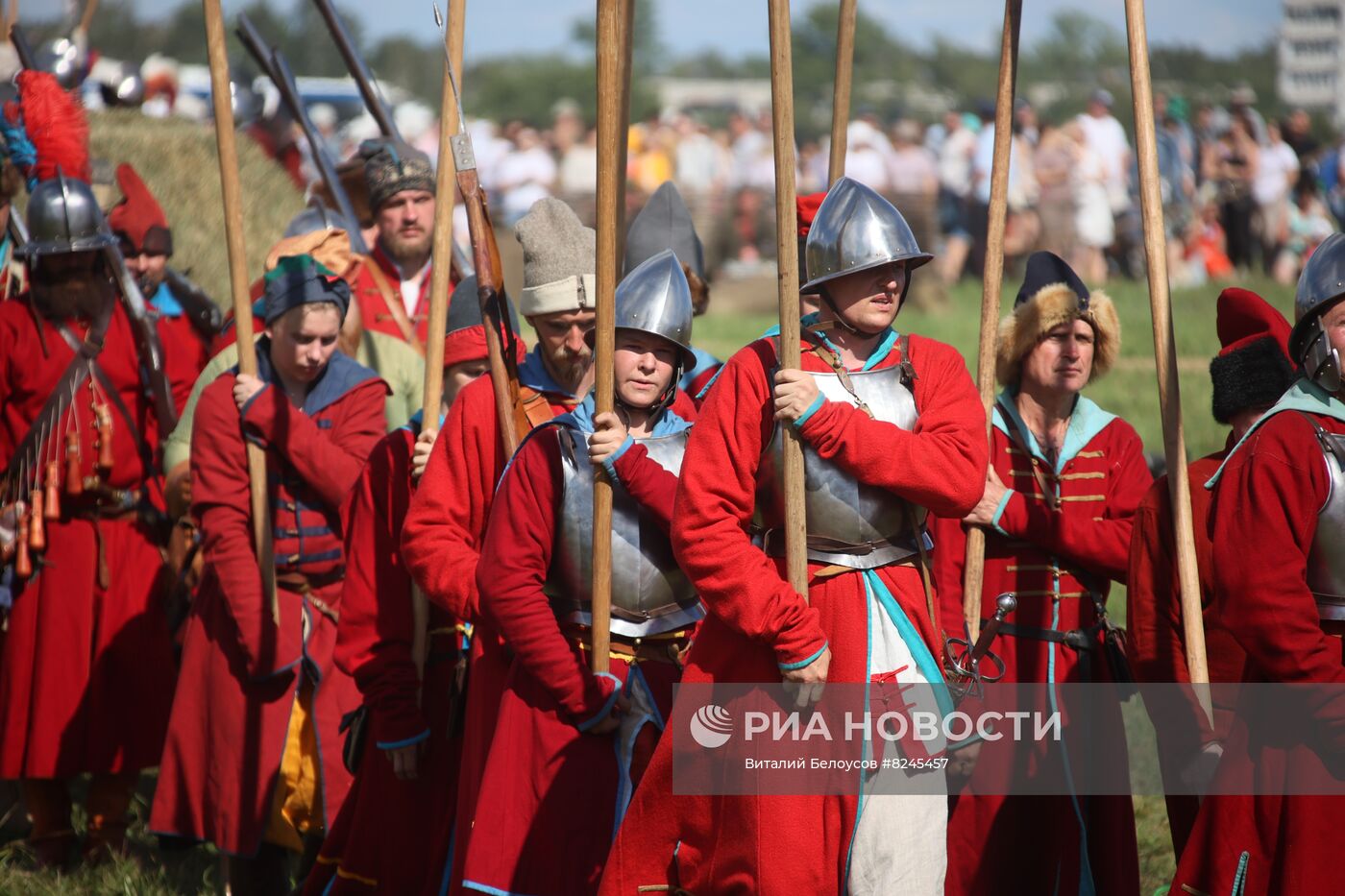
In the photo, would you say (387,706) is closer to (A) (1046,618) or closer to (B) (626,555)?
(B) (626,555)

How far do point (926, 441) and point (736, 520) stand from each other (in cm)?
48

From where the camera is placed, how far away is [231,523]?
555 cm

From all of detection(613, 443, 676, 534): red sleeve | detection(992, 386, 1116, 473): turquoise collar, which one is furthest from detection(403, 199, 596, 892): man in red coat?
detection(992, 386, 1116, 473): turquoise collar

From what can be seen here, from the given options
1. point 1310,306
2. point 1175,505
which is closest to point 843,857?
point 1175,505

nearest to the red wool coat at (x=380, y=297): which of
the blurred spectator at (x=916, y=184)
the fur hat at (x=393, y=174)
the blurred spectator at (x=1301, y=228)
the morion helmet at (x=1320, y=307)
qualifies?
the fur hat at (x=393, y=174)

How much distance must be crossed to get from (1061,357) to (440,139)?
1.98m

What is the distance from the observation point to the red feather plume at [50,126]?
23.9ft

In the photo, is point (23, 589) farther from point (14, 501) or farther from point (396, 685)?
point (396, 685)

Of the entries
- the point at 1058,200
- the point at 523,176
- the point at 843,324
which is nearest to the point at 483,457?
the point at 843,324

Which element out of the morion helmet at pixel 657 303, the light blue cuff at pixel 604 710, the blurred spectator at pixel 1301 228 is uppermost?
the blurred spectator at pixel 1301 228

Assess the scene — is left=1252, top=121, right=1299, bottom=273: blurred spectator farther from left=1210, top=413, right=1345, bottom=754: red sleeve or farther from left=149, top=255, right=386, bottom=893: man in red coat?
left=1210, top=413, right=1345, bottom=754: red sleeve

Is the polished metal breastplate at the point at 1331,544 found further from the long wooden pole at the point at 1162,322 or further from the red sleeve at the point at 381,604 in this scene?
the red sleeve at the point at 381,604

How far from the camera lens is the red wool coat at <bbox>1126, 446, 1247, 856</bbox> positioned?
180 inches

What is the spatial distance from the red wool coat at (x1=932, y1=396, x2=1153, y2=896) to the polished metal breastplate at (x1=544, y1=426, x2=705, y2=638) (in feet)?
3.17
